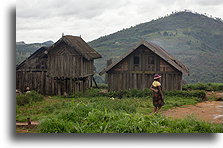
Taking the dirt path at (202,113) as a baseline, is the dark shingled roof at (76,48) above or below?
above

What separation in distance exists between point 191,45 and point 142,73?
917 cm

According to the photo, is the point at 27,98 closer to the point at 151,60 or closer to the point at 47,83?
the point at 47,83

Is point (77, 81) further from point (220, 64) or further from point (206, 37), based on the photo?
point (220, 64)

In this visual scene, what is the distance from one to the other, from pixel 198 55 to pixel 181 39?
160 inches

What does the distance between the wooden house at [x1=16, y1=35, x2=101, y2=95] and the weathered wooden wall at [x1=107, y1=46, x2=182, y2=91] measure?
4.88 ft

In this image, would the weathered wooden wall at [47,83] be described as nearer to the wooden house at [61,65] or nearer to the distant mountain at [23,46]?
the wooden house at [61,65]

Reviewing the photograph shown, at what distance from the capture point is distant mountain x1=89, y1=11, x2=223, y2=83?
43.7ft

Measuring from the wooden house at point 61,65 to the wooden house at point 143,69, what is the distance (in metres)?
1.25

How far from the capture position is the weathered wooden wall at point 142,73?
513 inches

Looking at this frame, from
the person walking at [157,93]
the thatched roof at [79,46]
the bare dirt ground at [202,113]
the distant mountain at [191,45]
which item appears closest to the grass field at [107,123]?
the bare dirt ground at [202,113]

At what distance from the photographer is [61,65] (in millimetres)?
12484

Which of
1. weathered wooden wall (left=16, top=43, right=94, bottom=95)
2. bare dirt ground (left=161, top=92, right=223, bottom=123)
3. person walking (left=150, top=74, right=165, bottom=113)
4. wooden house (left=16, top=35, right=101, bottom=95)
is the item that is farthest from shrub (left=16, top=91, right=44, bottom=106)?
bare dirt ground (left=161, top=92, right=223, bottom=123)

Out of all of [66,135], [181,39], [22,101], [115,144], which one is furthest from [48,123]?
[181,39]

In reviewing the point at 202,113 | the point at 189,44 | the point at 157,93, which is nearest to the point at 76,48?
the point at 157,93
